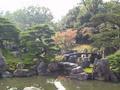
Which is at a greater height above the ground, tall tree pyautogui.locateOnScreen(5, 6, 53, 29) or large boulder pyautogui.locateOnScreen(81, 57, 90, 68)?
tall tree pyautogui.locateOnScreen(5, 6, 53, 29)

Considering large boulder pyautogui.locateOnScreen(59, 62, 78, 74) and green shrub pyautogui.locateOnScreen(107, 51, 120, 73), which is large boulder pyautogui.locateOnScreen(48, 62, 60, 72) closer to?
large boulder pyautogui.locateOnScreen(59, 62, 78, 74)

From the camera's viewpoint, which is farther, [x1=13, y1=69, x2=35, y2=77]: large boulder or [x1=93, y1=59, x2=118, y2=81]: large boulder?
[x1=13, y1=69, x2=35, y2=77]: large boulder

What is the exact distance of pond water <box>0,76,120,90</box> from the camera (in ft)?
85.6

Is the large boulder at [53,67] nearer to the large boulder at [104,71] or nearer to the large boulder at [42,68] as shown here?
the large boulder at [42,68]

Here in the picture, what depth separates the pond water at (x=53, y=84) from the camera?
2609cm

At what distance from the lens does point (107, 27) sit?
124ft

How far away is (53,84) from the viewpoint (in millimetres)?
27625


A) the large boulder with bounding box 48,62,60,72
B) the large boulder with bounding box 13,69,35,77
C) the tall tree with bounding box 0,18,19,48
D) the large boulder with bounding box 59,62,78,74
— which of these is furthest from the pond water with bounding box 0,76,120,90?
the tall tree with bounding box 0,18,19,48

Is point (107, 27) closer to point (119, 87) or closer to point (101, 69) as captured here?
point (101, 69)

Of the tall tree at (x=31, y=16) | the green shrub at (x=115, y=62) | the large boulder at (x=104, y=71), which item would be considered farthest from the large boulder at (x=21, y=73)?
the tall tree at (x=31, y=16)

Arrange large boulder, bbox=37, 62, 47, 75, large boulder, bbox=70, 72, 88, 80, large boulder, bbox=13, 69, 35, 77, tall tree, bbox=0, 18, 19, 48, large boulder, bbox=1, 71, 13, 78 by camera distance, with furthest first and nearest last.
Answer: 1. tall tree, bbox=0, 18, 19, 48
2. large boulder, bbox=37, 62, 47, 75
3. large boulder, bbox=13, 69, 35, 77
4. large boulder, bbox=1, 71, 13, 78
5. large boulder, bbox=70, 72, 88, 80

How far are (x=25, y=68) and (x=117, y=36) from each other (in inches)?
437

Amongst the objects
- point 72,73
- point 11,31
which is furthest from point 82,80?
point 11,31

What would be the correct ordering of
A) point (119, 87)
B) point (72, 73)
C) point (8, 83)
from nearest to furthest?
point (119, 87) < point (8, 83) < point (72, 73)
